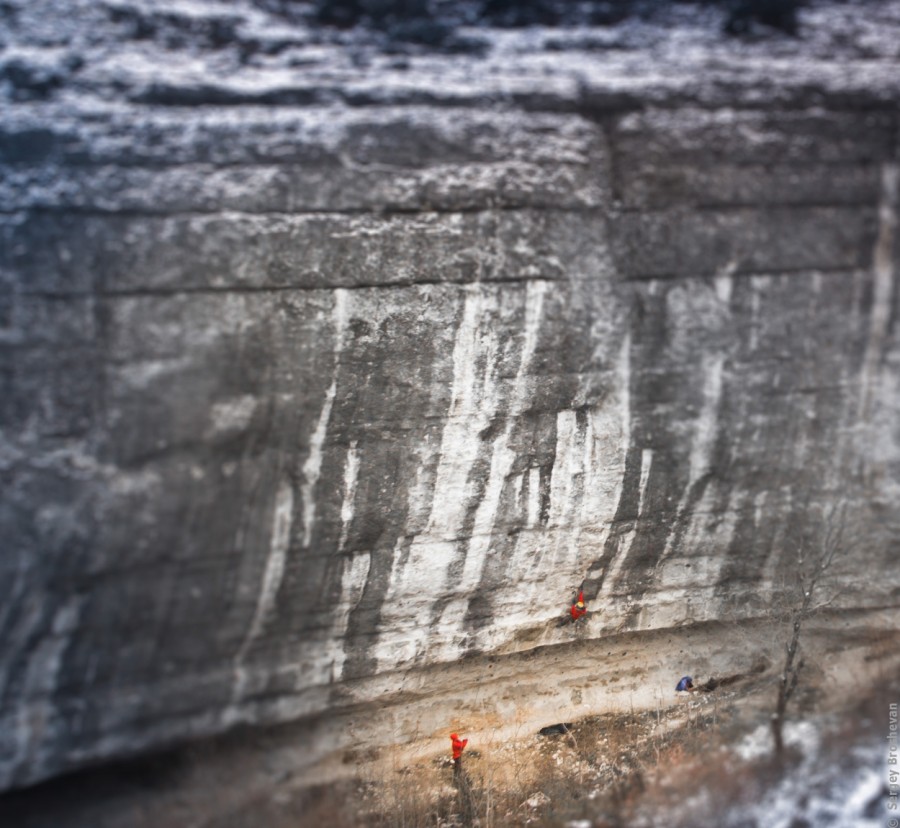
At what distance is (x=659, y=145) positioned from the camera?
2598 mm

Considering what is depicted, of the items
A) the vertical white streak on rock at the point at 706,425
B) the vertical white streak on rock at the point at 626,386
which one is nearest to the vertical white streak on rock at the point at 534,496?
the vertical white streak on rock at the point at 626,386

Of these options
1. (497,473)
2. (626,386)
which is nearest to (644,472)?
(626,386)

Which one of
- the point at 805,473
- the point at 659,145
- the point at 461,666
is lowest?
the point at 461,666

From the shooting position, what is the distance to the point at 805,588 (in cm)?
342

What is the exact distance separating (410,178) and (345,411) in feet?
2.95

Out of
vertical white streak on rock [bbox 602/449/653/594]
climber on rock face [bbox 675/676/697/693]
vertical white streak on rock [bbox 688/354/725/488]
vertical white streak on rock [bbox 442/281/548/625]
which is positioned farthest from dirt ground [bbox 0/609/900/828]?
vertical white streak on rock [bbox 688/354/725/488]

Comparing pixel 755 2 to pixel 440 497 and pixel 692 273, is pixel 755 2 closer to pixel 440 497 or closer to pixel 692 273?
pixel 692 273

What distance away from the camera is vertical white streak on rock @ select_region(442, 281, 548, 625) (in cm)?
272

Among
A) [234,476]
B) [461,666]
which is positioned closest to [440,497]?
[234,476]

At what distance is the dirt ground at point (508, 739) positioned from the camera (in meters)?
2.88

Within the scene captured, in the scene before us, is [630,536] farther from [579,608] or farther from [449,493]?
[449,493]

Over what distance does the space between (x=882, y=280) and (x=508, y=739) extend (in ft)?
9.33

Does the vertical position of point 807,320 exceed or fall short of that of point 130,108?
it falls short

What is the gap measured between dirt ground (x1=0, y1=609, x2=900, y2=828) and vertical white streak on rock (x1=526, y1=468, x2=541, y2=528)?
81 cm
